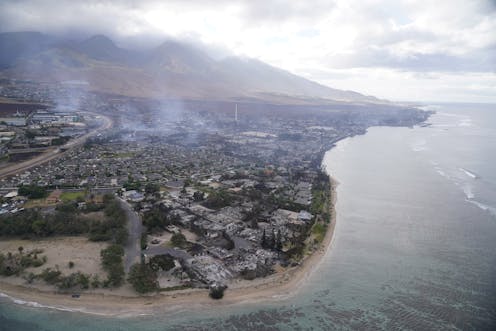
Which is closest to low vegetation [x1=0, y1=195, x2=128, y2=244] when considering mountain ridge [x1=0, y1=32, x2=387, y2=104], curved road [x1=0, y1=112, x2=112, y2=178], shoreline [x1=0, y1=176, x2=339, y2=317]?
shoreline [x1=0, y1=176, x2=339, y2=317]

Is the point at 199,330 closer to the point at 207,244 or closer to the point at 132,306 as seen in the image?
the point at 132,306

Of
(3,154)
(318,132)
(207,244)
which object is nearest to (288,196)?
(207,244)

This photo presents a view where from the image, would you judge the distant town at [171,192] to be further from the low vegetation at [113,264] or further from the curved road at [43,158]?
the curved road at [43,158]

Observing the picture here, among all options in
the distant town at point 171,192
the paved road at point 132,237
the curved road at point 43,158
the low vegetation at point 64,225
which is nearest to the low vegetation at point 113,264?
the distant town at point 171,192

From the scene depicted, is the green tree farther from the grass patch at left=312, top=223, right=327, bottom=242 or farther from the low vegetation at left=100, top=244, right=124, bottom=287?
the grass patch at left=312, top=223, right=327, bottom=242

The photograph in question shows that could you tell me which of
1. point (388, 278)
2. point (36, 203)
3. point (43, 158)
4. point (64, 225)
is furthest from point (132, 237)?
point (43, 158)
